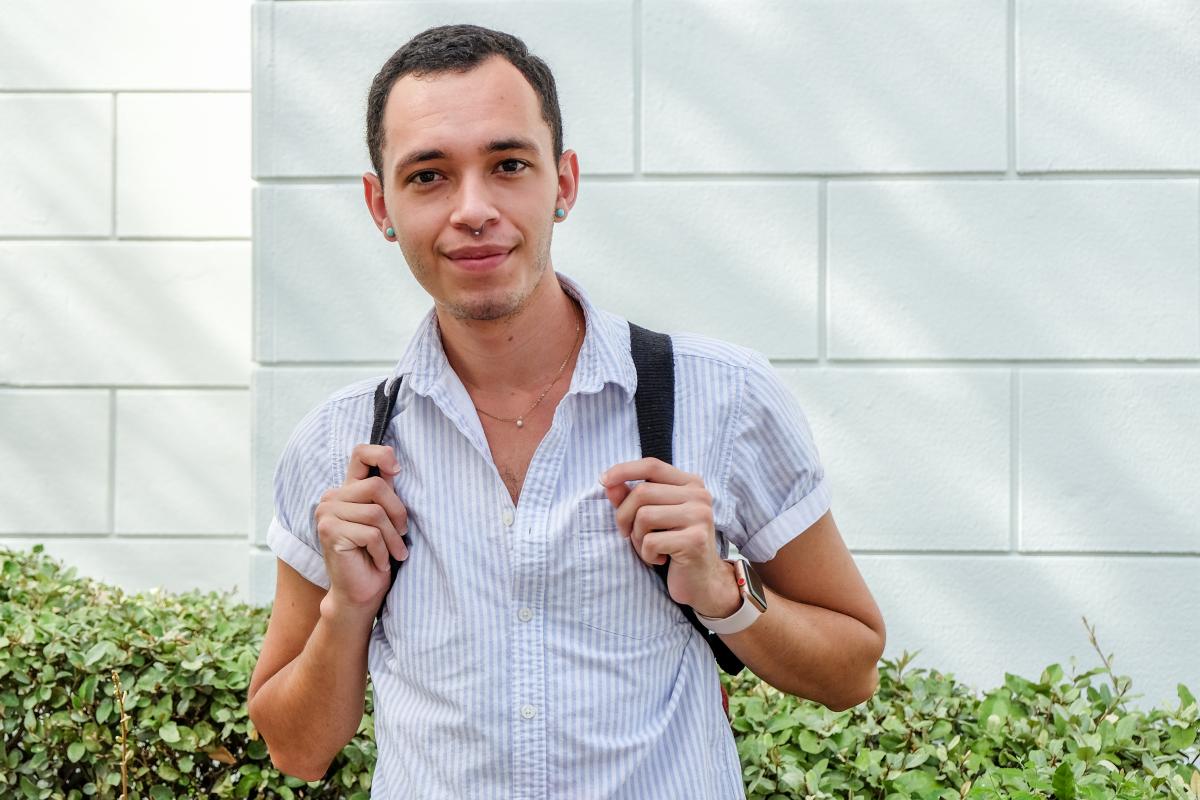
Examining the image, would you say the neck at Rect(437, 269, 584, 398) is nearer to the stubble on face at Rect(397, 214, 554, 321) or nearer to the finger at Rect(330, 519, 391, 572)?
the stubble on face at Rect(397, 214, 554, 321)

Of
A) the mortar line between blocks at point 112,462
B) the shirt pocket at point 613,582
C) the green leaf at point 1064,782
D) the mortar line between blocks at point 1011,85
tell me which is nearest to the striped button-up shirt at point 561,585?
the shirt pocket at point 613,582

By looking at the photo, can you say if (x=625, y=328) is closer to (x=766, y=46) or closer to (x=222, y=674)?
(x=222, y=674)

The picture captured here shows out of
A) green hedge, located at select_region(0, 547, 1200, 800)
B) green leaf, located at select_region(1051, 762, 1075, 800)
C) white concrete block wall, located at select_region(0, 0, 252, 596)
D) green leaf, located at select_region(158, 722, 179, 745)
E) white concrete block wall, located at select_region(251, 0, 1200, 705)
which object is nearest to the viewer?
green leaf, located at select_region(1051, 762, 1075, 800)

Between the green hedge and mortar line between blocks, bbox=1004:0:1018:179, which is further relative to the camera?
mortar line between blocks, bbox=1004:0:1018:179

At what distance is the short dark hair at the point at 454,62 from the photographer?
1.82 meters

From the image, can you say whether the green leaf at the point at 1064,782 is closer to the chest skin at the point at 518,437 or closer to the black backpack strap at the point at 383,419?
the chest skin at the point at 518,437

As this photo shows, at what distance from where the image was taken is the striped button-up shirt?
172cm

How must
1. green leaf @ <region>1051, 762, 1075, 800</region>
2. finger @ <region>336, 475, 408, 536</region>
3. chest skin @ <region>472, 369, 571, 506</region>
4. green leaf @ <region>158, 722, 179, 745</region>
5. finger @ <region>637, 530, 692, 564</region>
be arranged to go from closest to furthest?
finger @ <region>637, 530, 692, 564</region>, finger @ <region>336, 475, 408, 536</region>, chest skin @ <region>472, 369, 571, 506</region>, green leaf @ <region>1051, 762, 1075, 800</region>, green leaf @ <region>158, 722, 179, 745</region>

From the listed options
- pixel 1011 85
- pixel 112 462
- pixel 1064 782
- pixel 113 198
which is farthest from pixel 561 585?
pixel 113 198

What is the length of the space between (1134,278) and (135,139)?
3.25 meters

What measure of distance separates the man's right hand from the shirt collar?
15 cm

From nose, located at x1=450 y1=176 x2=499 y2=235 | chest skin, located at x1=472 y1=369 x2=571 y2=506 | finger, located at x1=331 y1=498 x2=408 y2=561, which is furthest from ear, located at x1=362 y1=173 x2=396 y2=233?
finger, located at x1=331 y1=498 x2=408 y2=561

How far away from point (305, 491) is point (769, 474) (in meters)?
0.68

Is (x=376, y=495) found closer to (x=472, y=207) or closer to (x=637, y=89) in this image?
(x=472, y=207)
